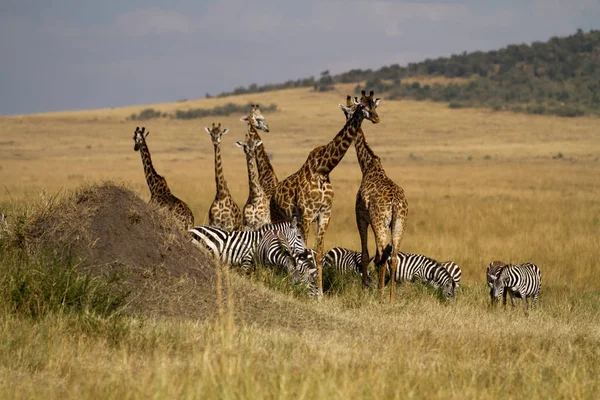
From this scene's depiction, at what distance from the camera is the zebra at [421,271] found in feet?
39.0

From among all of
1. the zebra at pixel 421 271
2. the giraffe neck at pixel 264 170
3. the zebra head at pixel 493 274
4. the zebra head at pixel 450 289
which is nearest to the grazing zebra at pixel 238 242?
the zebra at pixel 421 271

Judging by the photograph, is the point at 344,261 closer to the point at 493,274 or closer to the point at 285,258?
the point at 285,258

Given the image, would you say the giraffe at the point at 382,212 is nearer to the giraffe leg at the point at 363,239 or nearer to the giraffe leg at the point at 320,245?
the giraffe leg at the point at 363,239

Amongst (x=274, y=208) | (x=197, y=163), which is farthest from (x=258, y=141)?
(x=197, y=163)

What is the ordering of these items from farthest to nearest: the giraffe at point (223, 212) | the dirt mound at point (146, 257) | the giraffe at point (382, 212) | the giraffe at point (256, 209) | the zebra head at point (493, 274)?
the giraffe at point (223, 212), the giraffe at point (256, 209), the zebra head at point (493, 274), the giraffe at point (382, 212), the dirt mound at point (146, 257)

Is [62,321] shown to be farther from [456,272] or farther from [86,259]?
[456,272]

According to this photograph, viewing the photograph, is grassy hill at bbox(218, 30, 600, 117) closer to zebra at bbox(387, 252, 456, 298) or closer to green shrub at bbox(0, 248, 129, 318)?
zebra at bbox(387, 252, 456, 298)

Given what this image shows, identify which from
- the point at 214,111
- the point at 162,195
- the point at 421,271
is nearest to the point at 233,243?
the point at 162,195

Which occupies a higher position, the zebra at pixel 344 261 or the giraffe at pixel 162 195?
the giraffe at pixel 162 195

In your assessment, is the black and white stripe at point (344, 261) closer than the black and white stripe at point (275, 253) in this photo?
No

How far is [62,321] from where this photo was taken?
7191mm

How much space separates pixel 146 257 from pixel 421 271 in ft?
14.8

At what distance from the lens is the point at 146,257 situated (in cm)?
916

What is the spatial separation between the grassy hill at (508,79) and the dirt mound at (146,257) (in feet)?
188
